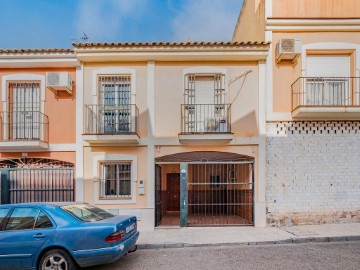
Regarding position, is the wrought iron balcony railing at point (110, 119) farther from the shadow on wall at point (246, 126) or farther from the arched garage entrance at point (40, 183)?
the shadow on wall at point (246, 126)

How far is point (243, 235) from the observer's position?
8359 millimetres

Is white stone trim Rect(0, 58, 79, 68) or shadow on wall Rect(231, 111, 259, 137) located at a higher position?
white stone trim Rect(0, 58, 79, 68)

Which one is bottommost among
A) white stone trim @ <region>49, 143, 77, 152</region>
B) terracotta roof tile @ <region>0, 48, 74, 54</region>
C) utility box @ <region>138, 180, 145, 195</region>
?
utility box @ <region>138, 180, 145, 195</region>

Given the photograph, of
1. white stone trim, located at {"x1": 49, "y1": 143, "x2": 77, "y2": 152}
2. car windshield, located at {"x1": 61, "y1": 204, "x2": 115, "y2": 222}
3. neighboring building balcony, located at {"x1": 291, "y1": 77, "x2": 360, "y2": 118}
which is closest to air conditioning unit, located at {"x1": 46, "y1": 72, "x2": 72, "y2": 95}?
white stone trim, located at {"x1": 49, "y1": 143, "x2": 77, "y2": 152}

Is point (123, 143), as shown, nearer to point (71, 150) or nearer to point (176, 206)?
point (71, 150)

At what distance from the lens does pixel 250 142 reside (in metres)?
9.52

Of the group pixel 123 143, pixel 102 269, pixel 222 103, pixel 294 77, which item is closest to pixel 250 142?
pixel 222 103

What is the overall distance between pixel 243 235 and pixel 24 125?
815cm

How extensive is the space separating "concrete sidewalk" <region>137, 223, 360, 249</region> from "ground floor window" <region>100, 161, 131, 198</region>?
1.70 meters

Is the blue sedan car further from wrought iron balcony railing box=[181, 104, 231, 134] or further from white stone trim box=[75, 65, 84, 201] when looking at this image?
wrought iron balcony railing box=[181, 104, 231, 134]

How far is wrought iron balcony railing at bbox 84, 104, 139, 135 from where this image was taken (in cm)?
963

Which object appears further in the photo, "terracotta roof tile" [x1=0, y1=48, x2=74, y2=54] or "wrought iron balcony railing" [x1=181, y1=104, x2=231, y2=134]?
"wrought iron balcony railing" [x1=181, y1=104, x2=231, y2=134]

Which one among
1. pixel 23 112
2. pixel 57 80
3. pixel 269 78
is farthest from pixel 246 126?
pixel 23 112

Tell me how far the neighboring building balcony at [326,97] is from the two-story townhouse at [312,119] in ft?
0.11
